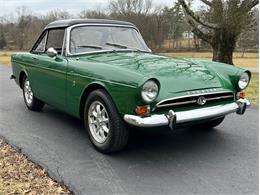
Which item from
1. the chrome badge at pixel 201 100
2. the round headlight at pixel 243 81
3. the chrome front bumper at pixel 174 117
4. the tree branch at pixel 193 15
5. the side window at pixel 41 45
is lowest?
the chrome front bumper at pixel 174 117

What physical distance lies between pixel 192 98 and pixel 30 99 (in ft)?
12.3

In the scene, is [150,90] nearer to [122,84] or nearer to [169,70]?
[122,84]

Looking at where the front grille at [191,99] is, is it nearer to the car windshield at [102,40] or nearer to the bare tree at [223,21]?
the car windshield at [102,40]

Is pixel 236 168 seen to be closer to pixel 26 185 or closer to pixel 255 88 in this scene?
pixel 26 185

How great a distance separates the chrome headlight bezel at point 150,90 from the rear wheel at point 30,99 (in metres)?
3.25

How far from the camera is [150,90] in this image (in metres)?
3.79

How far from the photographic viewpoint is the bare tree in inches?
608

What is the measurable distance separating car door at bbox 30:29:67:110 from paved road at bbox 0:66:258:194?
492 mm

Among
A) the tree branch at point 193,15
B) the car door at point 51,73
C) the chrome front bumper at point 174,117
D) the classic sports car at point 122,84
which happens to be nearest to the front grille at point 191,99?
the classic sports car at point 122,84

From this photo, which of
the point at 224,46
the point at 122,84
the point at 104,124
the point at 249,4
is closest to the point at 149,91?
the point at 122,84

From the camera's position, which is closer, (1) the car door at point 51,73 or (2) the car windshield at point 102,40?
(1) the car door at point 51,73

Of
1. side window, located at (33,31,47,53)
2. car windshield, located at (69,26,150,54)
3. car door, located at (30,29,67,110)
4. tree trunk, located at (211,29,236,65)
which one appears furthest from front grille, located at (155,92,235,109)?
tree trunk, located at (211,29,236,65)

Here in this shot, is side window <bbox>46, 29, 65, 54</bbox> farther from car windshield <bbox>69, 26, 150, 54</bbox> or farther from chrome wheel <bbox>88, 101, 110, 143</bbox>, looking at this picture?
chrome wheel <bbox>88, 101, 110, 143</bbox>

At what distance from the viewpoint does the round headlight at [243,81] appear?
4555 mm
